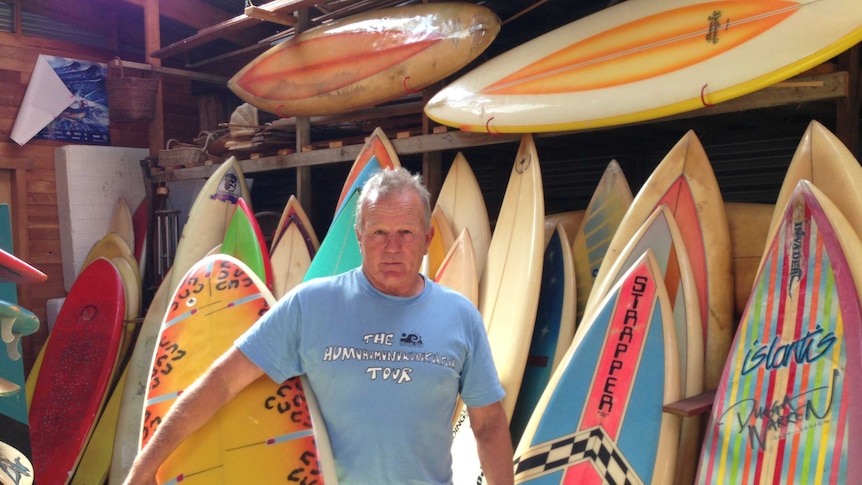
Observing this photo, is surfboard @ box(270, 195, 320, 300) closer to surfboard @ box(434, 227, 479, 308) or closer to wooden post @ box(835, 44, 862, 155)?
surfboard @ box(434, 227, 479, 308)

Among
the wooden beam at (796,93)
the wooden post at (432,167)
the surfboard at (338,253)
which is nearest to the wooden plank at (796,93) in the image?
the wooden beam at (796,93)

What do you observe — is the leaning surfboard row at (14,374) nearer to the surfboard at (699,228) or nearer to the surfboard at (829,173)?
the surfboard at (699,228)

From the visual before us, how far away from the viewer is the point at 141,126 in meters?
5.96

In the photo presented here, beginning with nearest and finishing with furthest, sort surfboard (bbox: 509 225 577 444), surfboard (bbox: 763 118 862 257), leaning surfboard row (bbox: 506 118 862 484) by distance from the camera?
1. leaning surfboard row (bbox: 506 118 862 484)
2. surfboard (bbox: 763 118 862 257)
3. surfboard (bbox: 509 225 577 444)

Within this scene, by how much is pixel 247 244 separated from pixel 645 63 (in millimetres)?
2439

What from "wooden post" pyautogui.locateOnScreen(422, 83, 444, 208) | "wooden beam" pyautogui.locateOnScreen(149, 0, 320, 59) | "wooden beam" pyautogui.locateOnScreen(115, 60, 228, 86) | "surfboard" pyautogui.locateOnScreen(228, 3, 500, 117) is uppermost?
"wooden beam" pyautogui.locateOnScreen(149, 0, 320, 59)

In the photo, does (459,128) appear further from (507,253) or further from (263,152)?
(263,152)

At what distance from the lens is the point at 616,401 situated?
2258mm

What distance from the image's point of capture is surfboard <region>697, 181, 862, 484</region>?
6.21 feet

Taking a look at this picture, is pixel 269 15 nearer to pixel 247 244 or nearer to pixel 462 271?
pixel 247 244

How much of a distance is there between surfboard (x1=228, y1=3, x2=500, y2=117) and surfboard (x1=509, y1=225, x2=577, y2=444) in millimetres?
1141

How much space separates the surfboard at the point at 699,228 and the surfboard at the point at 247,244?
2054 mm

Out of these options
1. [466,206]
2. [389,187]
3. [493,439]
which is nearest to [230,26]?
[466,206]

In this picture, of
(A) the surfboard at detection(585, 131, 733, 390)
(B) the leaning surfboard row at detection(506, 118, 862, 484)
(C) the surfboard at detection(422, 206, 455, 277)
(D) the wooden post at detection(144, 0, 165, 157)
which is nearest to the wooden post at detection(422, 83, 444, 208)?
(C) the surfboard at detection(422, 206, 455, 277)
